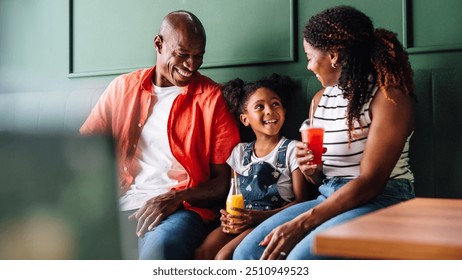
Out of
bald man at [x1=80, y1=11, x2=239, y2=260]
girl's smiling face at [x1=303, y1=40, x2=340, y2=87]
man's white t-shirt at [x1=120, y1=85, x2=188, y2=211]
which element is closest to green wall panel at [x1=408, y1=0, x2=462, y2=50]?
girl's smiling face at [x1=303, y1=40, x2=340, y2=87]

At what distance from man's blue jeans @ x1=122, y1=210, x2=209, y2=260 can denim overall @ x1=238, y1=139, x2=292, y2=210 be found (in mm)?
152

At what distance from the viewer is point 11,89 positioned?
1.79 meters

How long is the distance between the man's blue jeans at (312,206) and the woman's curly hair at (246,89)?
32 cm

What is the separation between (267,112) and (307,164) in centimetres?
26

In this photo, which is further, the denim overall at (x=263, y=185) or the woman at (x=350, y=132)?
the denim overall at (x=263, y=185)

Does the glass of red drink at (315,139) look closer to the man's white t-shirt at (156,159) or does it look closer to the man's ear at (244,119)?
the man's ear at (244,119)

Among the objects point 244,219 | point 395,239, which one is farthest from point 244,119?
point 395,239

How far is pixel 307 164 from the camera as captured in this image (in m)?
1.32

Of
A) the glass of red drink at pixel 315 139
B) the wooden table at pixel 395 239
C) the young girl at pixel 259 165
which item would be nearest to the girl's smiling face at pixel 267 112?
the young girl at pixel 259 165

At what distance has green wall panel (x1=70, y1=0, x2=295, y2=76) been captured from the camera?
5.31ft

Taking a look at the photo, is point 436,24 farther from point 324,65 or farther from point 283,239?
point 283,239

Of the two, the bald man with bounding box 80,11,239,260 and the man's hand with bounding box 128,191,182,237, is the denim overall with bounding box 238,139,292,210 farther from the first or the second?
the man's hand with bounding box 128,191,182,237

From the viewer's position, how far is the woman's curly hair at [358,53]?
1.29 m
